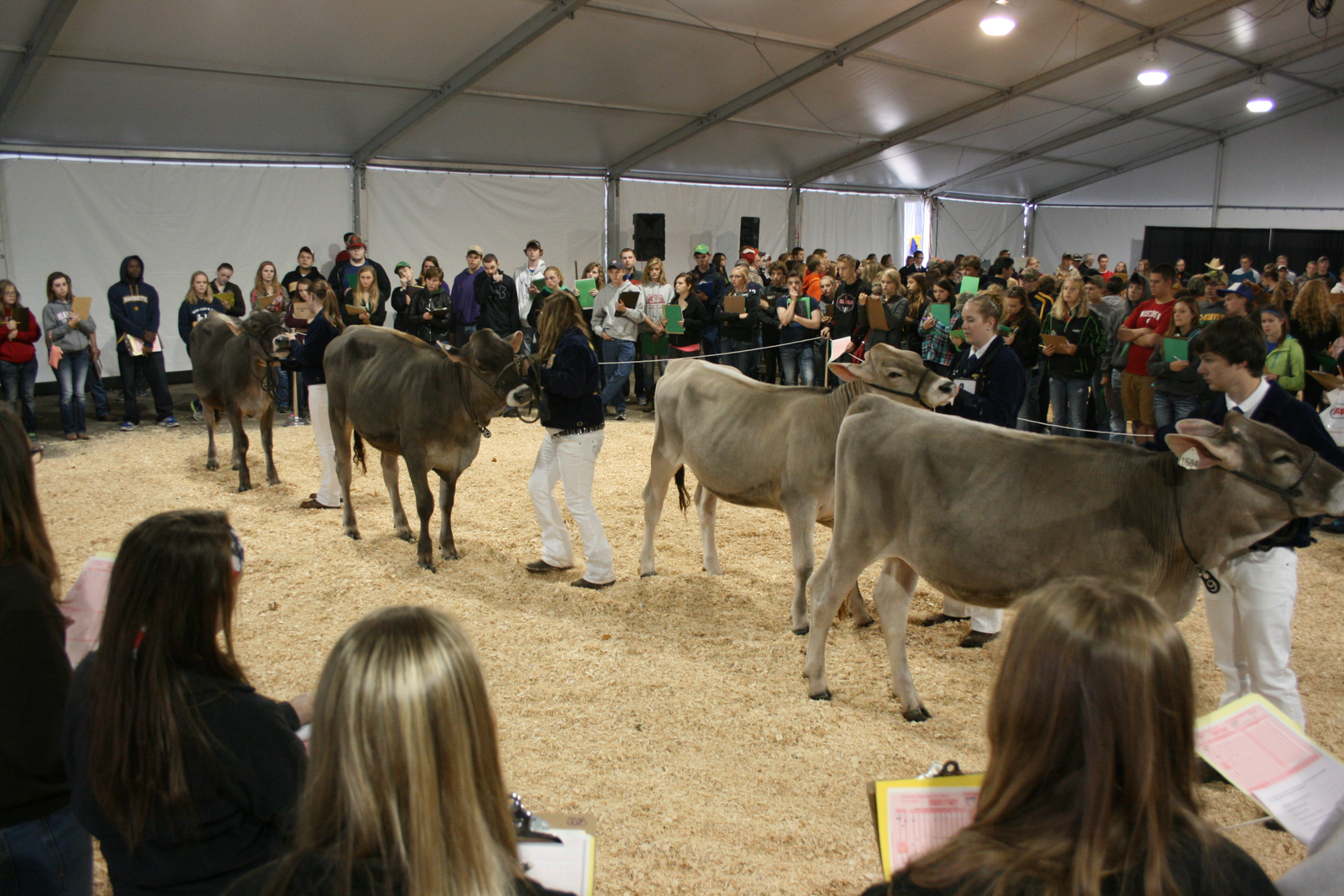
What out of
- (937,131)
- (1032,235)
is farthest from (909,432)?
(1032,235)

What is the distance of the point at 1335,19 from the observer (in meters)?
14.4

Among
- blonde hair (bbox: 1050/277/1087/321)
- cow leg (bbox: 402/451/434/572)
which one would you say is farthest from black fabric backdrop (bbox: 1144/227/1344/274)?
cow leg (bbox: 402/451/434/572)

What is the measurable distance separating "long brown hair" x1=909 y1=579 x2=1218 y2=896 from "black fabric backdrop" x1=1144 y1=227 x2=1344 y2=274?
883 inches

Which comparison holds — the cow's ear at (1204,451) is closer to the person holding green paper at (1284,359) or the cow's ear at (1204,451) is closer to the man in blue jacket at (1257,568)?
the man in blue jacket at (1257,568)

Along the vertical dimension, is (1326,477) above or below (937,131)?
below

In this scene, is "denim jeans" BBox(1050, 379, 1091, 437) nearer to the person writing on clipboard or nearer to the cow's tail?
the person writing on clipboard

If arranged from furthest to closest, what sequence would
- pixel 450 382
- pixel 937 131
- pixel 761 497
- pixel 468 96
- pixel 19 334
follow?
1. pixel 937 131
2. pixel 468 96
3. pixel 19 334
4. pixel 450 382
5. pixel 761 497

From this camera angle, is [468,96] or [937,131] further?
[937,131]

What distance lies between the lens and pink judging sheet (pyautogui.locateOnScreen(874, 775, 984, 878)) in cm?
157

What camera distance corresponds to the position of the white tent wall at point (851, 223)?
20.4 m

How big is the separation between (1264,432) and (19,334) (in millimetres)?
11823

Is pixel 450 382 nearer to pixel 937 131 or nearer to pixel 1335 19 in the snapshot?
pixel 937 131

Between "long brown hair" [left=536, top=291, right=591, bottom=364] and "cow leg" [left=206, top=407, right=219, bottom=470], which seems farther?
"cow leg" [left=206, top=407, right=219, bottom=470]

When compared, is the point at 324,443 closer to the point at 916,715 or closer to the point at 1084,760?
the point at 916,715
